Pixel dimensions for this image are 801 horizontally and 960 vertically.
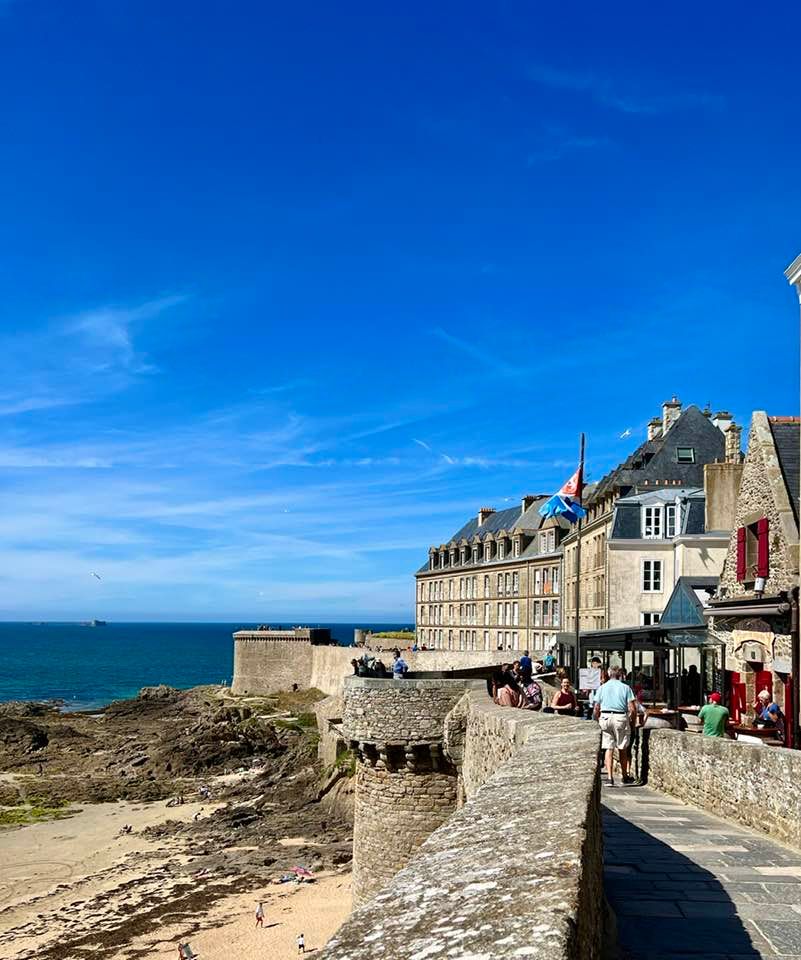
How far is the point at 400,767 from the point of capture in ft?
57.8

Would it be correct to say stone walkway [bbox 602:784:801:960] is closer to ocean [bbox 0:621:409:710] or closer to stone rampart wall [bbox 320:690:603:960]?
stone rampart wall [bbox 320:690:603:960]

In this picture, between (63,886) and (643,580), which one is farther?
(643,580)

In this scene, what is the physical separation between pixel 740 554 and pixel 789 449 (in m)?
2.46

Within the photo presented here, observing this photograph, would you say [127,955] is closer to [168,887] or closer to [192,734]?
[168,887]

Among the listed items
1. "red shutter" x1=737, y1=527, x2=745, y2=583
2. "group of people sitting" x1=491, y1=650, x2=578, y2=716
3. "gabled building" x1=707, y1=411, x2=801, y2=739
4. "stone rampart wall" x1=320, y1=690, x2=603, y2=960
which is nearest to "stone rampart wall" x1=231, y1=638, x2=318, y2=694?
"gabled building" x1=707, y1=411, x2=801, y2=739

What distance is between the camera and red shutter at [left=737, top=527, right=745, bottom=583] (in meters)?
19.8

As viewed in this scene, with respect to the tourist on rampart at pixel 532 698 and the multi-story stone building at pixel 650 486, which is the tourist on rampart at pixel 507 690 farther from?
the multi-story stone building at pixel 650 486

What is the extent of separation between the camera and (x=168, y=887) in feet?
80.1

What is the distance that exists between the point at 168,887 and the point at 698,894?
21.1 m

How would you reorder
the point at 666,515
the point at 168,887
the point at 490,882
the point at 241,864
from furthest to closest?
the point at 666,515 < the point at 241,864 < the point at 168,887 < the point at 490,882

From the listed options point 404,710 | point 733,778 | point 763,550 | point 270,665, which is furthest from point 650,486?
point 270,665

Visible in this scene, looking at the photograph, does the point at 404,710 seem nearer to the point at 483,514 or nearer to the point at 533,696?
the point at 533,696

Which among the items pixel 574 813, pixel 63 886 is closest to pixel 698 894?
pixel 574 813

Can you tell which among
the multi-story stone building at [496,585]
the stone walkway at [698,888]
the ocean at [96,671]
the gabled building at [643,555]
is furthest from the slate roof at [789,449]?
the ocean at [96,671]
